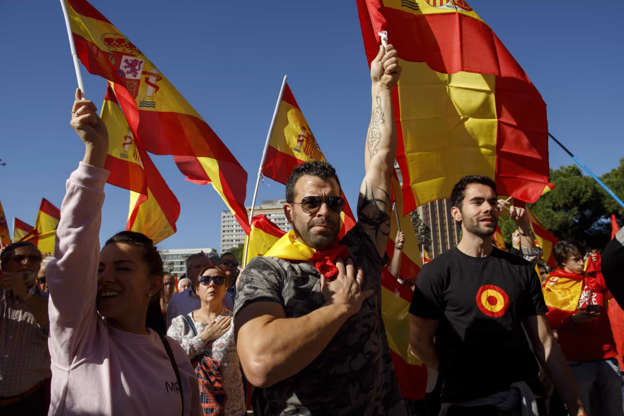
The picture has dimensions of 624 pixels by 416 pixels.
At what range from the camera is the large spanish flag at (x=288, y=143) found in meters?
7.28

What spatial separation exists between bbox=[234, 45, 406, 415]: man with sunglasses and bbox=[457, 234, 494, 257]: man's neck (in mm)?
946

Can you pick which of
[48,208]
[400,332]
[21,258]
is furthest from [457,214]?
[48,208]

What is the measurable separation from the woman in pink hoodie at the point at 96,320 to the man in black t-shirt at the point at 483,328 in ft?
5.15

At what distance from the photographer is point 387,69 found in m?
2.77

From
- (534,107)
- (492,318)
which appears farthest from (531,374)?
(534,107)

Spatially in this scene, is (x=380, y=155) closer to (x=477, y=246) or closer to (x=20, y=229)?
(x=477, y=246)

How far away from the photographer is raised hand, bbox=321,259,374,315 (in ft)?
6.06

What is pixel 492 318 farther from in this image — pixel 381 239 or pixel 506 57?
pixel 506 57

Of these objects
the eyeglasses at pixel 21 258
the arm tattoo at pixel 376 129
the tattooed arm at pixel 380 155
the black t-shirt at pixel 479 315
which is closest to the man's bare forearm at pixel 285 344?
the tattooed arm at pixel 380 155

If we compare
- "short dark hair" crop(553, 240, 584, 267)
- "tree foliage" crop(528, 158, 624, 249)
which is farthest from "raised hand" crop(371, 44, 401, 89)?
"tree foliage" crop(528, 158, 624, 249)

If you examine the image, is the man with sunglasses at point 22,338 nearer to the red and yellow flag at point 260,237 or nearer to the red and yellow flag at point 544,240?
the red and yellow flag at point 260,237

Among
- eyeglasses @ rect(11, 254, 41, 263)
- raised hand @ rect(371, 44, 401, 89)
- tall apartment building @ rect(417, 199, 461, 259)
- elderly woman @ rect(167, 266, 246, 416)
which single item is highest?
tall apartment building @ rect(417, 199, 461, 259)

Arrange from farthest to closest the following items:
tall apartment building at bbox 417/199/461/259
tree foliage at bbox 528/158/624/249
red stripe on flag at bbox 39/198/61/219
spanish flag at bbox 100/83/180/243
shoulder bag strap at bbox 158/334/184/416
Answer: tall apartment building at bbox 417/199/461/259 → tree foliage at bbox 528/158/624/249 → red stripe on flag at bbox 39/198/61/219 → spanish flag at bbox 100/83/180/243 → shoulder bag strap at bbox 158/334/184/416

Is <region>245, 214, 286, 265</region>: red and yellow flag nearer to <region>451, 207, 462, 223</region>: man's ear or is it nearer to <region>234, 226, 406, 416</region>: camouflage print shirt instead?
<region>451, 207, 462, 223</region>: man's ear
